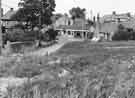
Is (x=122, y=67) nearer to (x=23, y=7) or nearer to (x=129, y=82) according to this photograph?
(x=129, y=82)

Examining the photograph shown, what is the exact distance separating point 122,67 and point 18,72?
349 centimetres

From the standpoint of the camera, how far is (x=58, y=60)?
1176 centimetres

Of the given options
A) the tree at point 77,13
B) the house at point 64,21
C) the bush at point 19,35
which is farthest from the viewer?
the tree at point 77,13

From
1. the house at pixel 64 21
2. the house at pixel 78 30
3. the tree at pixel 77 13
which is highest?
the tree at pixel 77 13

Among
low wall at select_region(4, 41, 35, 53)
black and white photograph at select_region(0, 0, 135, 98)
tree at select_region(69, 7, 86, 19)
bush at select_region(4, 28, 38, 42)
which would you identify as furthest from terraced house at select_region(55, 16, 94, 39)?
low wall at select_region(4, 41, 35, 53)

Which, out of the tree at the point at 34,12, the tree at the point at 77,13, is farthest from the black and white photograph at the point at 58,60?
the tree at the point at 77,13

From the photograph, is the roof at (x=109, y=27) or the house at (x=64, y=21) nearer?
the roof at (x=109, y=27)

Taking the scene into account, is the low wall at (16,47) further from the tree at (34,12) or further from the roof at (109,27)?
the roof at (109,27)

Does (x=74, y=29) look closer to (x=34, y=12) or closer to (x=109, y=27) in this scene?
(x=109, y=27)

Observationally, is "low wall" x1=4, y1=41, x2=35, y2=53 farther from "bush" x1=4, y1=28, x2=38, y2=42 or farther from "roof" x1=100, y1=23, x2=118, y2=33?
"roof" x1=100, y1=23, x2=118, y2=33

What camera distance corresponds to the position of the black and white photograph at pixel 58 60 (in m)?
5.32

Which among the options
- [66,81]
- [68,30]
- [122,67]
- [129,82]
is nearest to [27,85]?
[66,81]

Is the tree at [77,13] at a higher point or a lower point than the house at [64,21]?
higher

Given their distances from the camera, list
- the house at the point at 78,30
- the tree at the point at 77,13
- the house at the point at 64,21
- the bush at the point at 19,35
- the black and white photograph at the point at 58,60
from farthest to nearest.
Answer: the tree at the point at 77,13, the house at the point at 64,21, the house at the point at 78,30, the bush at the point at 19,35, the black and white photograph at the point at 58,60
